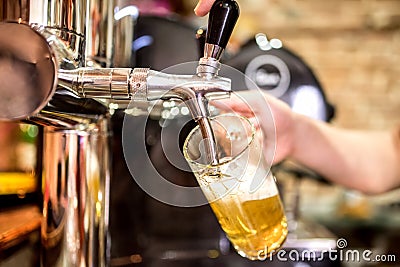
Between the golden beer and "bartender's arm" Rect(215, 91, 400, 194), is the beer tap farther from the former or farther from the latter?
"bartender's arm" Rect(215, 91, 400, 194)

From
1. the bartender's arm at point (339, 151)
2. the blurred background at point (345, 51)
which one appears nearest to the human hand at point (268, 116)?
the bartender's arm at point (339, 151)

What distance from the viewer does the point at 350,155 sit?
3.49 feet

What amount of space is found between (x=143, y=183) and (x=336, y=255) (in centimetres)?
30

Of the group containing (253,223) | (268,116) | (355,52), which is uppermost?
(355,52)

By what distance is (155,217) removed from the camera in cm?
88

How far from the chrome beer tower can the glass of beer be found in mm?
51

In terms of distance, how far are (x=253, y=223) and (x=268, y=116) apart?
7.2 inches

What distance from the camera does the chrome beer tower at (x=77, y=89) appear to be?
1.27 ft

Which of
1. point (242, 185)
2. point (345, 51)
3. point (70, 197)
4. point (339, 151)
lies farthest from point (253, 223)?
point (345, 51)

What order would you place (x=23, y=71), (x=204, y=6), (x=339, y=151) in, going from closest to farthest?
1. (x=23, y=71)
2. (x=204, y=6)
3. (x=339, y=151)

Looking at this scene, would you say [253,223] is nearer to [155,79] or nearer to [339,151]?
[155,79]

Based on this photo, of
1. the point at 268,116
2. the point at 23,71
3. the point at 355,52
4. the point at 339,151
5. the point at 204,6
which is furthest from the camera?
the point at 355,52

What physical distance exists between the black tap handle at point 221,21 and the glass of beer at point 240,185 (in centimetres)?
7

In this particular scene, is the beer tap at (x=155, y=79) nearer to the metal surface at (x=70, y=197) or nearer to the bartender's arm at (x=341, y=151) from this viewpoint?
the metal surface at (x=70, y=197)
